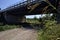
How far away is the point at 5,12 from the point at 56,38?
57902mm

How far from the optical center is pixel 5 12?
2584 inches

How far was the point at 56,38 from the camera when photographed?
881 centimetres

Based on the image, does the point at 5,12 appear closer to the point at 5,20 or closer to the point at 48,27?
the point at 5,20

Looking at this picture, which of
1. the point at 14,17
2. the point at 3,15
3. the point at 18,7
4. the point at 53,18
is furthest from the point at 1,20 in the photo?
the point at 53,18

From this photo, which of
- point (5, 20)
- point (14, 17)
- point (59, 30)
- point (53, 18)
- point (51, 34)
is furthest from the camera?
point (14, 17)

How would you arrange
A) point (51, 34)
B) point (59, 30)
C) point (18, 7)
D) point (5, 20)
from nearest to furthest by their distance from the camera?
point (59, 30) → point (51, 34) → point (18, 7) → point (5, 20)

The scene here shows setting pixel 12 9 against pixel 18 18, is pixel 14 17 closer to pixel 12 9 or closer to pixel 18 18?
pixel 18 18

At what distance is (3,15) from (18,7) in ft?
50.4

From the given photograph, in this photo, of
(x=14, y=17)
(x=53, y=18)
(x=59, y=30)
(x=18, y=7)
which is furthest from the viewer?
(x=14, y=17)

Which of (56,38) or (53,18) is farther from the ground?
(53,18)

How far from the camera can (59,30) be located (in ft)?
28.6

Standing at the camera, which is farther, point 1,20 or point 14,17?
point 14,17

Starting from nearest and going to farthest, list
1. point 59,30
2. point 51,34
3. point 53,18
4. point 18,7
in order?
1. point 59,30
2. point 51,34
3. point 53,18
4. point 18,7

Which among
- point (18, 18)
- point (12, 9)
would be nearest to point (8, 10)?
point (12, 9)
